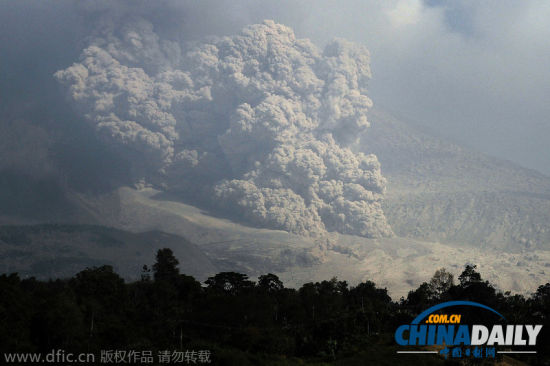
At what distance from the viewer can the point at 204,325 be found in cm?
5597

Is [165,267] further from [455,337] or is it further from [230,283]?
[455,337]

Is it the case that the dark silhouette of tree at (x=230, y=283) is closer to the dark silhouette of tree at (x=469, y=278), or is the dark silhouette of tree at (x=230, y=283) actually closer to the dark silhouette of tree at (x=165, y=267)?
the dark silhouette of tree at (x=165, y=267)

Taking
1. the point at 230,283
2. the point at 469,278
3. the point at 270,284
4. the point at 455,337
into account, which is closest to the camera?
the point at 455,337

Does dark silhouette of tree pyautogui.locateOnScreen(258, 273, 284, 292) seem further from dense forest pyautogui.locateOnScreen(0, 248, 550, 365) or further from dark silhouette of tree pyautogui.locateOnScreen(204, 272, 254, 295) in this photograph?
dense forest pyautogui.locateOnScreen(0, 248, 550, 365)

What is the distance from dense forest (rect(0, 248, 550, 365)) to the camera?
3953cm

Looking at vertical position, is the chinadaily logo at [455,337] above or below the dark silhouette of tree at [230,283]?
below

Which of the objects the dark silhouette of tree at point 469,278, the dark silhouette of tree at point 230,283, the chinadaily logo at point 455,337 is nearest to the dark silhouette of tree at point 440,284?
the dark silhouette of tree at point 469,278

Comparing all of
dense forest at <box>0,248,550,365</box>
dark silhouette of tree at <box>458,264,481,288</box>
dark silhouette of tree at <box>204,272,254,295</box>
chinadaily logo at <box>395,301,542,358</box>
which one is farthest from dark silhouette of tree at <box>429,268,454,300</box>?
chinadaily logo at <box>395,301,542,358</box>

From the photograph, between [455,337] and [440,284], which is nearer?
[455,337]

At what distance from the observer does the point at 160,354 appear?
3797cm

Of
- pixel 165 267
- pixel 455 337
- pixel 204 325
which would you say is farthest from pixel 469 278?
pixel 455 337

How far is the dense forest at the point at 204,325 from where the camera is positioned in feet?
130

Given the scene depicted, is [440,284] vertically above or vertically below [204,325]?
above

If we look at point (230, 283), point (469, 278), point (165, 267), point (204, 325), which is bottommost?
point (204, 325)
